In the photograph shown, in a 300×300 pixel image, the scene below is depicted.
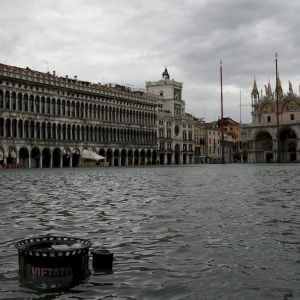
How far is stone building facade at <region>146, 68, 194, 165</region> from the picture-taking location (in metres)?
123

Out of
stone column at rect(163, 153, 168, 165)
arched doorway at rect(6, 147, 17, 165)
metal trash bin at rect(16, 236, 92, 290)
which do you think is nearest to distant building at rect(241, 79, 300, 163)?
stone column at rect(163, 153, 168, 165)

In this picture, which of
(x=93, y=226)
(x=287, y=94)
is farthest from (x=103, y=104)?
(x=93, y=226)

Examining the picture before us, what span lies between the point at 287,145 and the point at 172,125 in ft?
88.8

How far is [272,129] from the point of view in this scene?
12288cm

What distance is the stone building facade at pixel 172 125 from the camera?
123m

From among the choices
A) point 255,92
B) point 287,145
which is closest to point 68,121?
point 255,92

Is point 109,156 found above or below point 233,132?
below

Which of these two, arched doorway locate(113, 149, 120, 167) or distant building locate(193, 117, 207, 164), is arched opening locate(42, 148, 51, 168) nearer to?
arched doorway locate(113, 149, 120, 167)

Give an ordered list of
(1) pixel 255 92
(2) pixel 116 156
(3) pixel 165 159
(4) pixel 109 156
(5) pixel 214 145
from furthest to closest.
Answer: (5) pixel 214 145 → (1) pixel 255 92 → (3) pixel 165 159 → (2) pixel 116 156 → (4) pixel 109 156

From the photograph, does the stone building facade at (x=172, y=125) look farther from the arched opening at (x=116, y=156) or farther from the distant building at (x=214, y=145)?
the arched opening at (x=116, y=156)

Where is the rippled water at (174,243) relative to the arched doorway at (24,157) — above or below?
below

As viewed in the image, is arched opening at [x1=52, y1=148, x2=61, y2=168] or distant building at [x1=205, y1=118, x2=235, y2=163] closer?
arched opening at [x1=52, y1=148, x2=61, y2=168]

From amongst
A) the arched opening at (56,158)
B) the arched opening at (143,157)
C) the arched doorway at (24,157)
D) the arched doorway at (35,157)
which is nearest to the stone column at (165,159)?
the arched opening at (143,157)

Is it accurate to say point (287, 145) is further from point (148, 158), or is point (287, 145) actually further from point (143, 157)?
point (143, 157)
